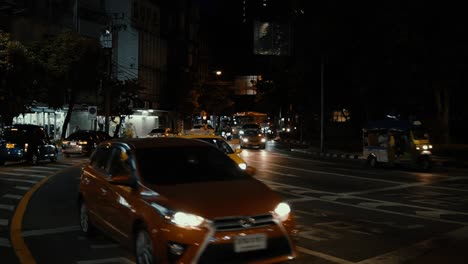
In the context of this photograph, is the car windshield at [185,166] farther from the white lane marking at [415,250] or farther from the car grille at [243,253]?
the white lane marking at [415,250]

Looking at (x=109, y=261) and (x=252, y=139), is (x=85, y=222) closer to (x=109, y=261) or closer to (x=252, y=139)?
(x=109, y=261)

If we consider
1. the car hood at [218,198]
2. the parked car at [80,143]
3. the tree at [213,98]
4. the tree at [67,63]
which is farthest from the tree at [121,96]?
the car hood at [218,198]

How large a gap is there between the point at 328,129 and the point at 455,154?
36.0 m

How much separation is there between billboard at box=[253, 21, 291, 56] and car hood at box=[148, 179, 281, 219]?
71.0ft

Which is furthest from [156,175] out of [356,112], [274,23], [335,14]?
[356,112]

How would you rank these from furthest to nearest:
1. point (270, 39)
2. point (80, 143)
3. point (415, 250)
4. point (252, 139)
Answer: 1. point (252, 139)
2. point (80, 143)
3. point (270, 39)
4. point (415, 250)

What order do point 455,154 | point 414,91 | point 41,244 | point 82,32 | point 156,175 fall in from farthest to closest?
1. point 82,32
2. point 414,91
3. point 455,154
4. point 41,244
5. point 156,175

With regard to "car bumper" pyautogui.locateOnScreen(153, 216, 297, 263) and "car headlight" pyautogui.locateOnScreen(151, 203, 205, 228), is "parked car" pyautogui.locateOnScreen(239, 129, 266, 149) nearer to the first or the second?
"car bumper" pyautogui.locateOnScreen(153, 216, 297, 263)

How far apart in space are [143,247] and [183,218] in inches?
37.7

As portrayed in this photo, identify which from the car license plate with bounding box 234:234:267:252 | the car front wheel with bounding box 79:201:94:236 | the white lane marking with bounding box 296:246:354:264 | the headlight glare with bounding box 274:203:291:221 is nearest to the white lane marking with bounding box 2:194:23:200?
the car front wheel with bounding box 79:201:94:236

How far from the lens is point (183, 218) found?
649 cm

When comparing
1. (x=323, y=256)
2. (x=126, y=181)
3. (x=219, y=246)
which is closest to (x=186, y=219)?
(x=219, y=246)

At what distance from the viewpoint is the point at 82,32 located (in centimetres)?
4884

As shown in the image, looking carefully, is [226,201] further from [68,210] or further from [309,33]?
[309,33]
